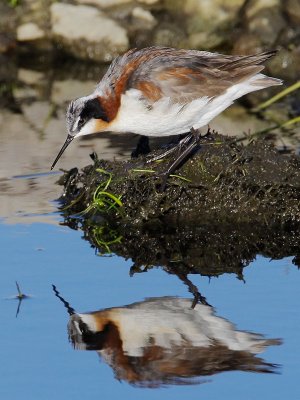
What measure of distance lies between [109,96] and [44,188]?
1.99 m

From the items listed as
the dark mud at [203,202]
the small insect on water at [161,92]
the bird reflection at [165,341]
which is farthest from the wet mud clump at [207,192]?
the bird reflection at [165,341]

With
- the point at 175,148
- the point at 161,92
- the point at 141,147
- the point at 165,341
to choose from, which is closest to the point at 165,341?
the point at 165,341

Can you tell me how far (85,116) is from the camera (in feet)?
39.8

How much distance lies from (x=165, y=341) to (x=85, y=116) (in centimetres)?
353

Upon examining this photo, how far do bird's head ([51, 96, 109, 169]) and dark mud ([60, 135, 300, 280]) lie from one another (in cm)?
51

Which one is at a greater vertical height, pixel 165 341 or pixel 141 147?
pixel 141 147

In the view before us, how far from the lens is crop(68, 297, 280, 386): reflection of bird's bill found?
8750mm

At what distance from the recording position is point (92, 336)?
372 inches

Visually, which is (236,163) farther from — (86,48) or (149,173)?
(86,48)

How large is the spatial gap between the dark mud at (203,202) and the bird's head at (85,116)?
51 centimetres

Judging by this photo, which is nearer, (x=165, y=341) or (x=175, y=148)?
(x=165, y=341)

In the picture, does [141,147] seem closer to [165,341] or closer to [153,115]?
[153,115]

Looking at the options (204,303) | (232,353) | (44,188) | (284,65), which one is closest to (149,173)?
(44,188)

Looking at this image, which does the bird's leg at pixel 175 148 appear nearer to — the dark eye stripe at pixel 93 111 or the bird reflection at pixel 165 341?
the dark eye stripe at pixel 93 111
